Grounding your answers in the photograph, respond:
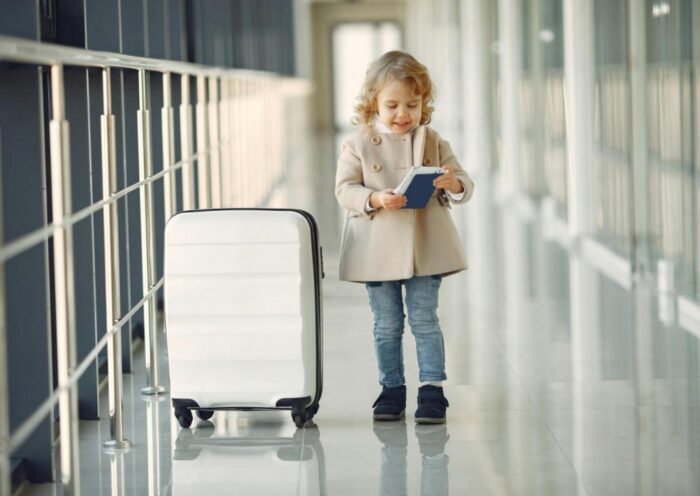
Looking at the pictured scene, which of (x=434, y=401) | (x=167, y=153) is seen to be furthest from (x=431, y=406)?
(x=167, y=153)

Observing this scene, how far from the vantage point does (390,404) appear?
359 cm

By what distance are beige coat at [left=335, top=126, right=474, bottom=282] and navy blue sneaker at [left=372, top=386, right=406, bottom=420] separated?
14.6 inches

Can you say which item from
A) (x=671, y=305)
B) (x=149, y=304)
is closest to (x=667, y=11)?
(x=671, y=305)

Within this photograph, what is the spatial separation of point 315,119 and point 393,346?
23.8 m

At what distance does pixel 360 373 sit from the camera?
4207mm

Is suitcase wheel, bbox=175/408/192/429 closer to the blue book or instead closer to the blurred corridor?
the blurred corridor

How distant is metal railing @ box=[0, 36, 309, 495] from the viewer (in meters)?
2.38

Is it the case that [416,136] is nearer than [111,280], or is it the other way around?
[111,280]

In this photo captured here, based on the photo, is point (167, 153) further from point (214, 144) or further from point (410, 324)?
point (214, 144)

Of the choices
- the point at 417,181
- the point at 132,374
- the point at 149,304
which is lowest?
the point at 132,374

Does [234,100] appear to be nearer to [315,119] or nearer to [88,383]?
[88,383]

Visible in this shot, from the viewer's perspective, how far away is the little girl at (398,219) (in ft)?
11.3

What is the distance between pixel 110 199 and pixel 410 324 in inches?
37.0

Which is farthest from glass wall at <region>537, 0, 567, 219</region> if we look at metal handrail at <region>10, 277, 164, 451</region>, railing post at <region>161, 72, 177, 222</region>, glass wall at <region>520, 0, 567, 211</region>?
metal handrail at <region>10, 277, 164, 451</region>
